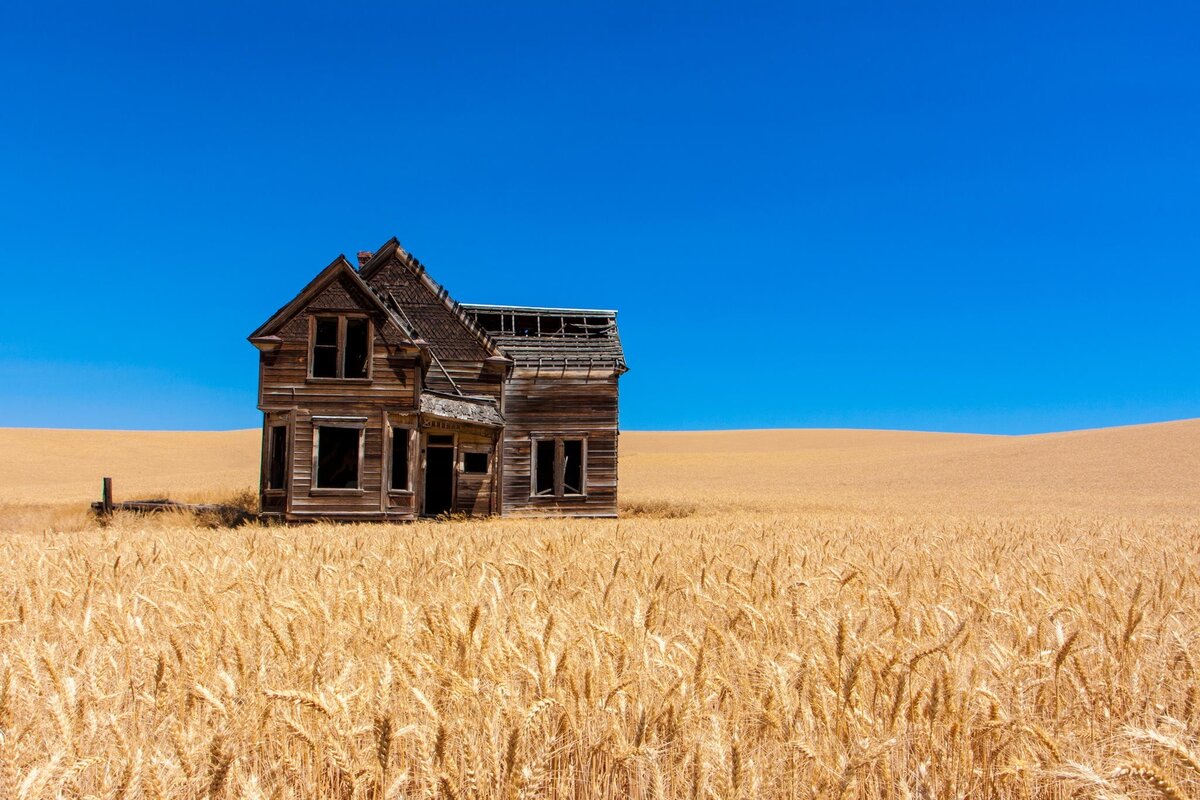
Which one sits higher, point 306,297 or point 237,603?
point 306,297

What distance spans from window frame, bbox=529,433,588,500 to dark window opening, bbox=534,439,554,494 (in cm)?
11

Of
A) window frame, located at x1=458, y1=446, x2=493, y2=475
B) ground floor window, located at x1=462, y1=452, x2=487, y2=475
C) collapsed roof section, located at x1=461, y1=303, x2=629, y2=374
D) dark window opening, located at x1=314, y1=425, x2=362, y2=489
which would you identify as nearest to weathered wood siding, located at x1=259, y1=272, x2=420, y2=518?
window frame, located at x1=458, y1=446, x2=493, y2=475

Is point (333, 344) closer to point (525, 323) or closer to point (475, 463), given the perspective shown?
point (475, 463)

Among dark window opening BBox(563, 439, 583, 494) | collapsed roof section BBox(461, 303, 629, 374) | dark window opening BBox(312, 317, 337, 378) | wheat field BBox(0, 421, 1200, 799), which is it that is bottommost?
wheat field BBox(0, 421, 1200, 799)

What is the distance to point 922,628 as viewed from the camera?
3902 millimetres

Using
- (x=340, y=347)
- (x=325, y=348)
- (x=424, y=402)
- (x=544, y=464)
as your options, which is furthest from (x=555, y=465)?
(x=325, y=348)

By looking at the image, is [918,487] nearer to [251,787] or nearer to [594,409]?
[594,409]

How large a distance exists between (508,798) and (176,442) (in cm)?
9380

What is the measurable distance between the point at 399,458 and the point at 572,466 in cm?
615

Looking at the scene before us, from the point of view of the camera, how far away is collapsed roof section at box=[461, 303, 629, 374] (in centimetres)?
2644

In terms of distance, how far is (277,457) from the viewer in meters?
22.0

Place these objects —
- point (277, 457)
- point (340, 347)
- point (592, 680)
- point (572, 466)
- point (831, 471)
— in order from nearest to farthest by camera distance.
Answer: point (592, 680)
point (340, 347)
point (277, 457)
point (572, 466)
point (831, 471)

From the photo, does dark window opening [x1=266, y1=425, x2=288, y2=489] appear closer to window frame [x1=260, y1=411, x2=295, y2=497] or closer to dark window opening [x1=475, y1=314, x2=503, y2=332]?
window frame [x1=260, y1=411, x2=295, y2=497]

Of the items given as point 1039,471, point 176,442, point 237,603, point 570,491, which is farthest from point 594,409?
point 176,442
